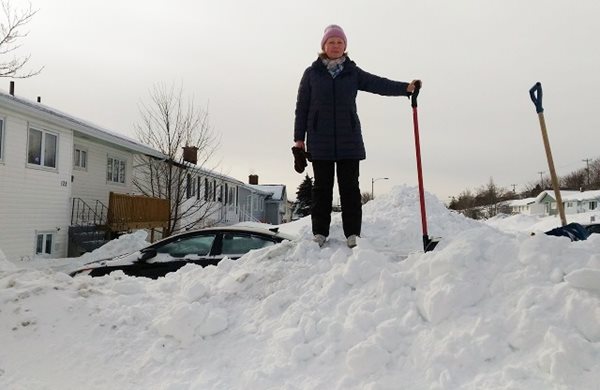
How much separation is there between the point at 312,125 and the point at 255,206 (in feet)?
138

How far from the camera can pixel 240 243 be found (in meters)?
6.95

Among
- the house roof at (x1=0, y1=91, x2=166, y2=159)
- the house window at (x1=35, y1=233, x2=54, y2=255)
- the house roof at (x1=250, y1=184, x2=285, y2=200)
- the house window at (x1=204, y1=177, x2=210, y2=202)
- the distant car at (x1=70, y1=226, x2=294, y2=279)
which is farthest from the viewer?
the house roof at (x1=250, y1=184, x2=285, y2=200)

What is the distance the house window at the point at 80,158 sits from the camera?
16594 mm

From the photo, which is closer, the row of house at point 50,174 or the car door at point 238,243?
the car door at point 238,243

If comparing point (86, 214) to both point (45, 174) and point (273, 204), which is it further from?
point (273, 204)

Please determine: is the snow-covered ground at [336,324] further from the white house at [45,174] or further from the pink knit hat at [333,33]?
the white house at [45,174]

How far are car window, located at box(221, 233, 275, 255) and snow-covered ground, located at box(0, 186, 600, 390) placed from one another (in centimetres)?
249

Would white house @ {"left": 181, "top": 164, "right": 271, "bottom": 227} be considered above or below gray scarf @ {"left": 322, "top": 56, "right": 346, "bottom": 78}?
above

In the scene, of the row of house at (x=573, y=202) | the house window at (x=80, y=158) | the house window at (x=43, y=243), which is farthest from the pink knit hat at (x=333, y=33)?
the row of house at (x=573, y=202)

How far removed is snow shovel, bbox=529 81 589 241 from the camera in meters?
4.38

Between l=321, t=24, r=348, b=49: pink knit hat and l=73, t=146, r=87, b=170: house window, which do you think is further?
l=73, t=146, r=87, b=170: house window

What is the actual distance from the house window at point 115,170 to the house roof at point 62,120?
173cm

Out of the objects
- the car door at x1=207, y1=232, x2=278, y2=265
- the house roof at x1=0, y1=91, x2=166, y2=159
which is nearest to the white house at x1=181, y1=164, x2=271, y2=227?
the house roof at x1=0, y1=91, x2=166, y2=159

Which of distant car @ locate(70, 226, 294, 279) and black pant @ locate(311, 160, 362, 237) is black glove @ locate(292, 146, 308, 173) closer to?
black pant @ locate(311, 160, 362, 237)
